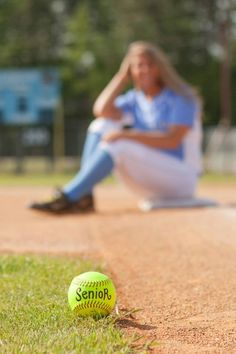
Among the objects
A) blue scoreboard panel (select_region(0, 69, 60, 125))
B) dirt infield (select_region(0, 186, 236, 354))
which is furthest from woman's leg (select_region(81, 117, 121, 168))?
blue scoreboard panel (select_region(0, 69, 60, 125))

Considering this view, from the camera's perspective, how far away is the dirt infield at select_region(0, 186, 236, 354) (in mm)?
2637

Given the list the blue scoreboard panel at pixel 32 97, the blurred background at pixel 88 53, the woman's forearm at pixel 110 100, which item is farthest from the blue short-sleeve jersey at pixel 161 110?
the blurred background at pixel 88 53

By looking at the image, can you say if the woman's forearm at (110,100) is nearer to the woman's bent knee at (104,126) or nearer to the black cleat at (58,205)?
the woman's bent knee at (104,126)

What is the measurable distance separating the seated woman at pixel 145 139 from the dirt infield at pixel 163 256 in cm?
30

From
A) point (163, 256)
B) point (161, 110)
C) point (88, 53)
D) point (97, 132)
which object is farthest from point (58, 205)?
point (88, 53)

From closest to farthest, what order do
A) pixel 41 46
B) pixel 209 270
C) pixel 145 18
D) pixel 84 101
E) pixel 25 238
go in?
pixel 209 270, pixel 25 238, pixel 145 18, pixel 84 101, pixel 41 46

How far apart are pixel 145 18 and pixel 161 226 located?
23189 millimetres

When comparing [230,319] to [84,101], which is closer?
[230,319]

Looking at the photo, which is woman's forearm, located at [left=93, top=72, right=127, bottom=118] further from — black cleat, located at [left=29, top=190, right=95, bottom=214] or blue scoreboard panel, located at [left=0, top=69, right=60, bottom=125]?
blue scoreboard panel, located at [left=0, top=69, right=60, bottom=125]

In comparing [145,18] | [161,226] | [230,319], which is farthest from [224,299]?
[145,18]

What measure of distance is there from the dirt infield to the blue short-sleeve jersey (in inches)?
33.2

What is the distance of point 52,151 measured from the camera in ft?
78.5

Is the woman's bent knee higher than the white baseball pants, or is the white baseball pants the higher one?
the woman's bent knee

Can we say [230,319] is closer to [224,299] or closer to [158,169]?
[224,299]
